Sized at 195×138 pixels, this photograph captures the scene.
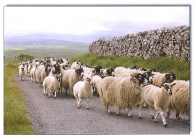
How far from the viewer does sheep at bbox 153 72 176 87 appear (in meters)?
10.9

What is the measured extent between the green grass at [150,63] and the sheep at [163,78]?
27 cm

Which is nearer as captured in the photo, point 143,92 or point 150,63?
point 143,92

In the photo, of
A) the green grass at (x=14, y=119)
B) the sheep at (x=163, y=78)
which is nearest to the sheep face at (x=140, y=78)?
the sheep at (x=163, y=78)

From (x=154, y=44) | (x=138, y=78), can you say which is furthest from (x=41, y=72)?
(x=138, y=78)

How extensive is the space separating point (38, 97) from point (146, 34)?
6507 millimetres

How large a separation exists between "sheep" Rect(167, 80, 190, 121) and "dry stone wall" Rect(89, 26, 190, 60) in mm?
1387

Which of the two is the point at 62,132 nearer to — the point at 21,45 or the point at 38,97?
the point at 21,45

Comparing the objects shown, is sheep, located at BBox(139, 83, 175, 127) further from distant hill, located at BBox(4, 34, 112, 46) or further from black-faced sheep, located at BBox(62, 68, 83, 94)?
black-faced sheep, located at BBox(62, 68, 83, 94)

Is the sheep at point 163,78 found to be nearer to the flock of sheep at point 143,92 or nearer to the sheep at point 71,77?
the flock of sheep at point 143,92

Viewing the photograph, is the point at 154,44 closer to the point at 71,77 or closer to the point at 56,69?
Result: the point at 71,77

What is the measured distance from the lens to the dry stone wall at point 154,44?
12.2 metres

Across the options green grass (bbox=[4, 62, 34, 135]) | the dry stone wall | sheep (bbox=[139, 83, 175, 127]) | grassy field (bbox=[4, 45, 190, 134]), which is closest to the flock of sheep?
sheep (bbox=[139, 83, 175, 127])

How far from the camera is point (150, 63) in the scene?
14.8m

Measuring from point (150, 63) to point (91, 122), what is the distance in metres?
6.16
